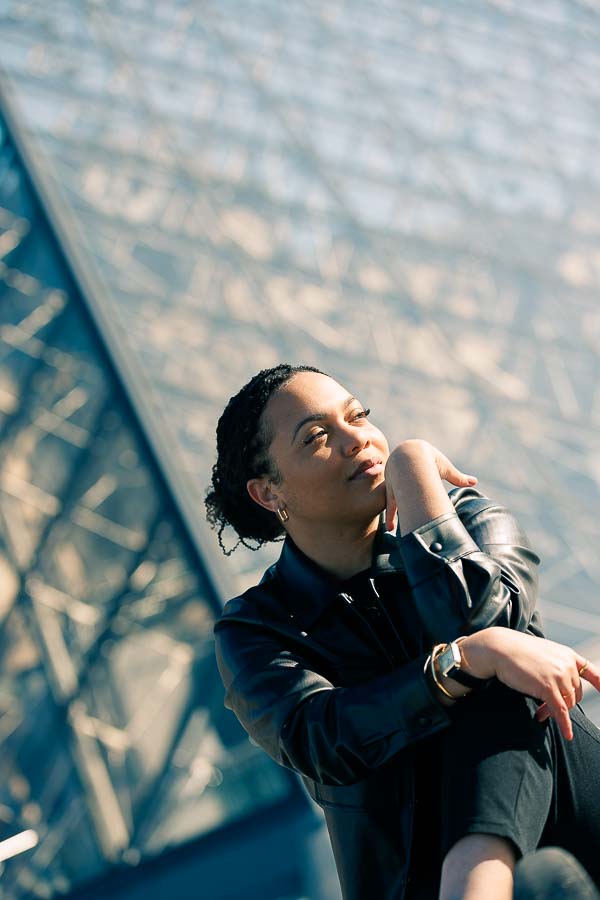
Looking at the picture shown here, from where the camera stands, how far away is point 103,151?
8.41 meters

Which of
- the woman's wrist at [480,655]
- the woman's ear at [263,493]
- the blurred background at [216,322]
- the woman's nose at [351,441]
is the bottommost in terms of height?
the blurred background at [216,322]

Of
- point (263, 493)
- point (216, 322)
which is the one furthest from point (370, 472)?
point (216, 322)

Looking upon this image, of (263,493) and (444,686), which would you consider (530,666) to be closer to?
(444,686)

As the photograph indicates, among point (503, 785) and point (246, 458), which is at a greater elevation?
point (503, 785)

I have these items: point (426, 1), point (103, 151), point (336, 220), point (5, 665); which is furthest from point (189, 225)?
point (426, 1)

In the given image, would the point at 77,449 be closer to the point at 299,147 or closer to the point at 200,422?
the point at 200,422

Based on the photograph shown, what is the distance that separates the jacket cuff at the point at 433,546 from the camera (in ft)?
4.00

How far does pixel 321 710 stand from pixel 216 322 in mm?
6404

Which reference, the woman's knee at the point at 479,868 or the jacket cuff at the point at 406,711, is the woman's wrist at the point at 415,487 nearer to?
the jacket cuff at the point at 406,711

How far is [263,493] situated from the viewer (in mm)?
1472

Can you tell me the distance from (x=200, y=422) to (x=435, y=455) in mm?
4925

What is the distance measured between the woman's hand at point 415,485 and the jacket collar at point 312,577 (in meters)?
0.07

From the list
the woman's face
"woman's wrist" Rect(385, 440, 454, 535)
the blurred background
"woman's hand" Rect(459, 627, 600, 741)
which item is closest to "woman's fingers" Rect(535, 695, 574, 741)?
"woman's hand" Rect(459, 627, 600, 741)

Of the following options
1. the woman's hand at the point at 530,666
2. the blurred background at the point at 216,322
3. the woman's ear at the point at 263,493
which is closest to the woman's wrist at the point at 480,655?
the woman's hand at the point at 530,666
